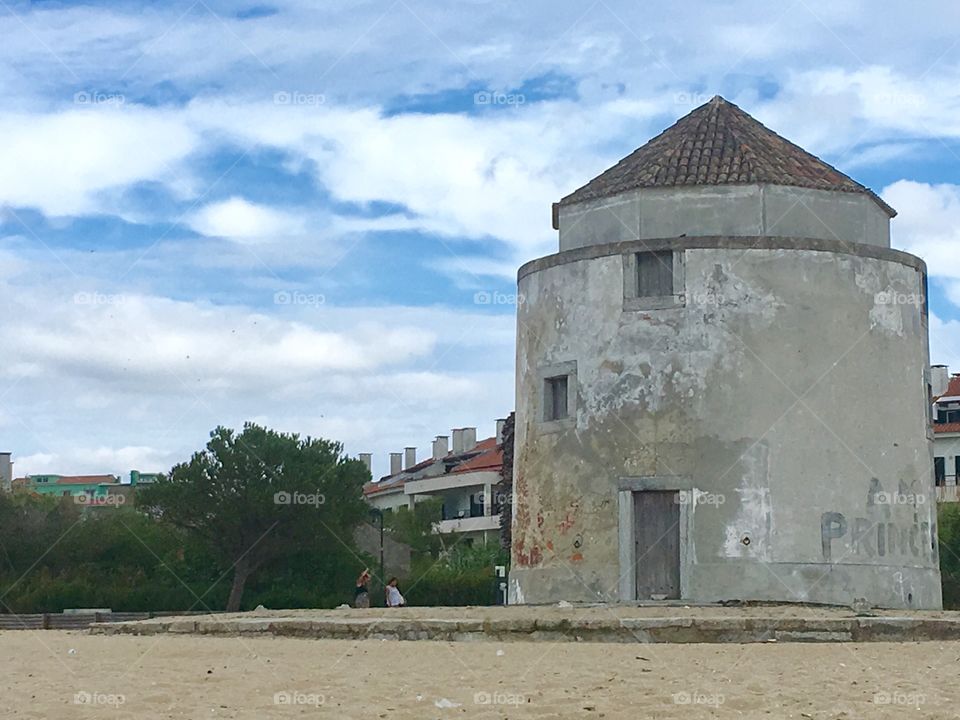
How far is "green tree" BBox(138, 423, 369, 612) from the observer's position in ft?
178

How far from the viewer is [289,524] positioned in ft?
180

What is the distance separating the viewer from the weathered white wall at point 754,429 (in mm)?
27844

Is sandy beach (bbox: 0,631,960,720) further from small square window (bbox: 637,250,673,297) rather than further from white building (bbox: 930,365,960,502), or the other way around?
white building (bbox: 930,365,960,502)

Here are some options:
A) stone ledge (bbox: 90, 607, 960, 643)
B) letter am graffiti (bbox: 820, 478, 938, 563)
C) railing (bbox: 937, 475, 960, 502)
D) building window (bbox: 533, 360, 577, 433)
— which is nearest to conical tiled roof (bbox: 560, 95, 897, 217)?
building window (bbox: 533, 360, 577, 433)

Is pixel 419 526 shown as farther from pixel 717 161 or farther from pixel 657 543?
pixel 657 543

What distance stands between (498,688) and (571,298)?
14941 mm

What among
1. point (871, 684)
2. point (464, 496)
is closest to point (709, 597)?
point (871, 684)

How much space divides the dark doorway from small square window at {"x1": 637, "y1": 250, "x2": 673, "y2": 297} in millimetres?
3691

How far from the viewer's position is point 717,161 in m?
30.4

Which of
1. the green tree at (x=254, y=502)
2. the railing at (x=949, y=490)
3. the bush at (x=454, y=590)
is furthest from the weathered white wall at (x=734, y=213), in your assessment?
the railing at (x=949, y=490)

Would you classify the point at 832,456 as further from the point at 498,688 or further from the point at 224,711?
the point at 224,711

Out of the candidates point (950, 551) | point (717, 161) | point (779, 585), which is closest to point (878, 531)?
point (779, 585)

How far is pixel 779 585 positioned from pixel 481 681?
12334mm

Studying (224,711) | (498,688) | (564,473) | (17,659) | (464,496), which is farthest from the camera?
(464,496)
